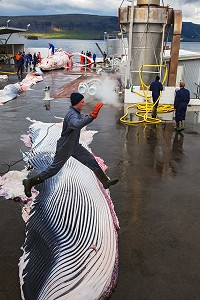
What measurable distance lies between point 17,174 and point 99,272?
385 centimetres

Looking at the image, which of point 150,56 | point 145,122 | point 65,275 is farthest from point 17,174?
point 150,56

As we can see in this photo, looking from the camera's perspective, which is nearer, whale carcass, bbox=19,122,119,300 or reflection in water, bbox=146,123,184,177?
whale carcass, bbox=19,122,119,300

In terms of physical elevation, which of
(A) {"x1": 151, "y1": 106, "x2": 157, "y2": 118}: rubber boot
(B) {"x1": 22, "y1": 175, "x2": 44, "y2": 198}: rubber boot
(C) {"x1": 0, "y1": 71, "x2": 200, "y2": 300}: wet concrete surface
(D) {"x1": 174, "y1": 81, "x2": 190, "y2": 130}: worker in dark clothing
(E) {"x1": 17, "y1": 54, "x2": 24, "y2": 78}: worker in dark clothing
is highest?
(E) {"x1": 17, "y1": 54, "x2": 24, "y2": 78}: worker in dark clothing

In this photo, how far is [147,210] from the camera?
18.6 ft

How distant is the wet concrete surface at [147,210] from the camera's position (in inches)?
155

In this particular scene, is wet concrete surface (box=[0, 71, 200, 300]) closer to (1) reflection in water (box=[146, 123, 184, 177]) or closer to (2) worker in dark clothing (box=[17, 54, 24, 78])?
(1) reflection in water (box=[146, 123, 184, 177])

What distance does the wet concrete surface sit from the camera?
3.95m

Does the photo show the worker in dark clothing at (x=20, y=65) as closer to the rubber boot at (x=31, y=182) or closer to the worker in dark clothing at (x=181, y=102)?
the worker in dark clothing at (x=181, y=102)

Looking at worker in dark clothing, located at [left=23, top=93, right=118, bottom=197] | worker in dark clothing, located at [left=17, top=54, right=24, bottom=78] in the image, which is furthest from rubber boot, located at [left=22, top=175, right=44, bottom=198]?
worker in dark clothing, located at [left=17, top=54, right=24, bottom=78]

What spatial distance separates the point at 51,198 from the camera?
5.30m

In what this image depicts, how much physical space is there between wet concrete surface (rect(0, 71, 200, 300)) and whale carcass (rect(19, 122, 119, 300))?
0.22m

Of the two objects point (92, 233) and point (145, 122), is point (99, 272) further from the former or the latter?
point (145, 122)

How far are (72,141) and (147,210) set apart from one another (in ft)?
6.43

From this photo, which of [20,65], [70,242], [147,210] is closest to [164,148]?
[147,210]
